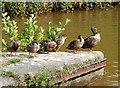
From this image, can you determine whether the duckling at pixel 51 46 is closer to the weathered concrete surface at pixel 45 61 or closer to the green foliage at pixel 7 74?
the weathered concrete surface at pixel 45 61

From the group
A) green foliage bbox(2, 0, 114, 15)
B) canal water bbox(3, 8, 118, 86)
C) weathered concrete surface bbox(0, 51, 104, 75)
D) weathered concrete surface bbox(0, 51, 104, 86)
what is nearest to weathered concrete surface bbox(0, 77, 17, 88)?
weathered concrete surface bbox(0, 51, 104, 86)

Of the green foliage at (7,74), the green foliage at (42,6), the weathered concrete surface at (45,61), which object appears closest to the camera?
the green foliage at (7,74)

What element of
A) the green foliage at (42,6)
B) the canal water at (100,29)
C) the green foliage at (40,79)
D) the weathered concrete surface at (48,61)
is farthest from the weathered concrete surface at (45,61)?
the green foliage at (42,6)

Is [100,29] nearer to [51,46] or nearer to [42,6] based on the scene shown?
[51,46]

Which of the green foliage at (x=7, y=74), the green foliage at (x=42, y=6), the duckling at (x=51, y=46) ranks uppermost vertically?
the green foliage at (x=42, y=6)

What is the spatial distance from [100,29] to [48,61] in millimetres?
8536

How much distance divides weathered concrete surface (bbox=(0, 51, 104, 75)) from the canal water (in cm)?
76

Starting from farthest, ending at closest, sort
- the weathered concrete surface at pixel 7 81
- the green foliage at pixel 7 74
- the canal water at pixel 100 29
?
the canal water at pixel 100 29, the green foliage at pixel 7 74, the weathered concrete surface at pixel 7 81

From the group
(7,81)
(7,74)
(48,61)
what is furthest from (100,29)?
(7,81)

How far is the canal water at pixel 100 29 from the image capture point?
11.3 metres

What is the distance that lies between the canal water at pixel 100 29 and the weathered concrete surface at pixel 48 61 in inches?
30.1

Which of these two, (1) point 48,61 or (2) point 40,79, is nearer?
(2) point 40,79

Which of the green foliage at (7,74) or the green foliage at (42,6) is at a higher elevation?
the green foliage at (42,6)

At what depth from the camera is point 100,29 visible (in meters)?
18.3
